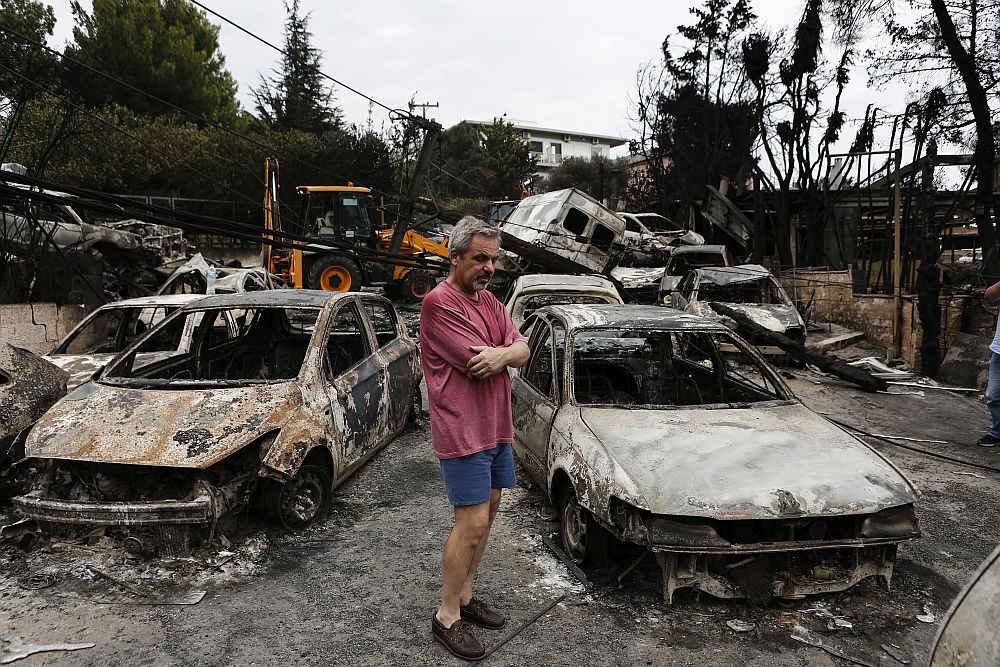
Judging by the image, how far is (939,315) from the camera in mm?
9930

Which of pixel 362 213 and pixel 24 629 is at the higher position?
pixel 362 213

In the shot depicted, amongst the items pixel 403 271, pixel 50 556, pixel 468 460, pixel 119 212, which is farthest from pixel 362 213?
pixel 468 460

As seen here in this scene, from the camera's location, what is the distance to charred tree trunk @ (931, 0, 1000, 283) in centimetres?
1056

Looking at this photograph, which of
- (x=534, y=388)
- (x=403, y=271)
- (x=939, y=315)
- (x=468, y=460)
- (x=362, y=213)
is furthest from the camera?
(x=403, y=271)

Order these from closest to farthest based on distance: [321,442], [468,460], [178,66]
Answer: [468,460] → [321,442] → [178,66]

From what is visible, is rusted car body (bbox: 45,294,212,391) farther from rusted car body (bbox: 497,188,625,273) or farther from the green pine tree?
the green pine tree

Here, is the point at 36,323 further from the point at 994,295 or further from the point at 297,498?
the point at 994,295

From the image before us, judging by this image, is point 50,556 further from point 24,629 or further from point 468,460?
point 468,460

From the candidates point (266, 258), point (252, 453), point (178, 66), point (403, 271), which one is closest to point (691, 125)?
point (403, 271)

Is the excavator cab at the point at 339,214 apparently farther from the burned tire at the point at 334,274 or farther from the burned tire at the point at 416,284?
→ the burned tire at the point at 416,284

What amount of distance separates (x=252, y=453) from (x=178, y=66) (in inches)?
1239

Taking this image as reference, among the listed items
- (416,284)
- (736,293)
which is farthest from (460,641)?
(416,284)

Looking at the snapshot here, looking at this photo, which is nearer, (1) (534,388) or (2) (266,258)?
(1) (534,388)

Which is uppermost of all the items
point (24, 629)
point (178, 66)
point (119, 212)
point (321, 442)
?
point (178, 66)
